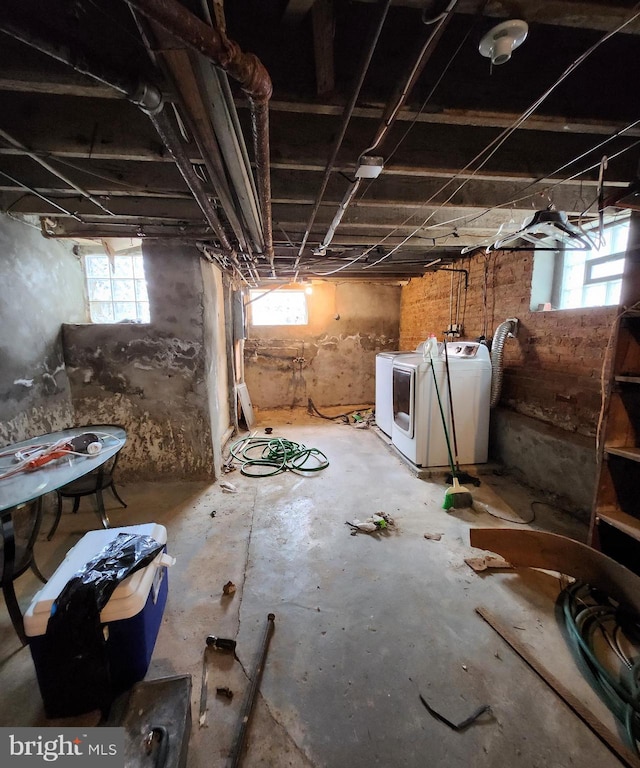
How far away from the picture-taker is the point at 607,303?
8.34 ft

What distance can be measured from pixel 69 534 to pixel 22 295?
1.85m

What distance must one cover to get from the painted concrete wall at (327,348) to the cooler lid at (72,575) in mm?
4558

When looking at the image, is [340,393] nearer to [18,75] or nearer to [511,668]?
[511,668]

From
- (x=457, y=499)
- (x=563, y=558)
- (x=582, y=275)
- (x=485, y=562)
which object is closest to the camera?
(x=563, y=558)

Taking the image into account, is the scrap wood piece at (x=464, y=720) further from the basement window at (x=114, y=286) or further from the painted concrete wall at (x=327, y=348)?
the painted concrete wall at (x=327, y=348)

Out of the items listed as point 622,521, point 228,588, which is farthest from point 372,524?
point 622,521

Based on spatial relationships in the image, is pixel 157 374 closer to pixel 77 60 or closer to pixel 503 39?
pixel 77 60

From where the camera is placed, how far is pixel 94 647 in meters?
1.21

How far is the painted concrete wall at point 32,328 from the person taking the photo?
2250mm

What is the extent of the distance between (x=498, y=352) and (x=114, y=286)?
4736mm

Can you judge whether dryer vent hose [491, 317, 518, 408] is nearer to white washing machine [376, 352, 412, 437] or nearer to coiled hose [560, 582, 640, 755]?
white washing machine [376, 352, 412, 437]

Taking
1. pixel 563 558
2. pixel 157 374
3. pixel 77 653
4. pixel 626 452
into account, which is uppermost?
pixel 157 374

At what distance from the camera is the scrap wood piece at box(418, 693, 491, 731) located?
1198 mm

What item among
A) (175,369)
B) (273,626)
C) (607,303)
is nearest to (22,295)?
(175,369)
